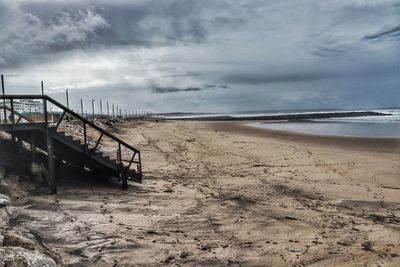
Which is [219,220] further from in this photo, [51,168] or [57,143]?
[57,143]

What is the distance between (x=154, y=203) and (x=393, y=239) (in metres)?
6.31

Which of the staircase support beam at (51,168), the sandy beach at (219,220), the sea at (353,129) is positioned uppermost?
the staircase support beam at (51,168)

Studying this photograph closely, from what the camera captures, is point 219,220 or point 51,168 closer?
point 219,220

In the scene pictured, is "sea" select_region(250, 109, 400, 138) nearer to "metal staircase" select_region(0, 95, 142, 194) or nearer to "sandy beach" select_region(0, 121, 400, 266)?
"sandy beach" select_region(0, 121, 400, 266)

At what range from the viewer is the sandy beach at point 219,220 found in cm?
727

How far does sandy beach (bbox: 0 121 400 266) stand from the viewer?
727cm

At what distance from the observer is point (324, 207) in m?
11.3

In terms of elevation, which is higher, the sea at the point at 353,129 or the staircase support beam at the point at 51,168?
the staircase support beam at the point at 51,168

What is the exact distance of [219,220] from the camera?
9.72 meters

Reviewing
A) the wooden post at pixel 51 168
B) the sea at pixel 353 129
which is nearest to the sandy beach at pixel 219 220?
the wooden post at pixel 51 168

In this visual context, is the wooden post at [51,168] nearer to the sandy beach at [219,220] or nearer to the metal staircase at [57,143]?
the metal staircase at [57,143]

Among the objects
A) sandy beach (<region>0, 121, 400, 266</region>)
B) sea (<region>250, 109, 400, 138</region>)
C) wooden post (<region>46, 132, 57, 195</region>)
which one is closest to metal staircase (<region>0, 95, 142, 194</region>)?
wooden post (<region>46, 132, 57, 195</region>)

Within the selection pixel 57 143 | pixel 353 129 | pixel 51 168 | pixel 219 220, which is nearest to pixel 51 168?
pixel 51 168

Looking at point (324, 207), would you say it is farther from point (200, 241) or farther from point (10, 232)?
point (10, 232)
